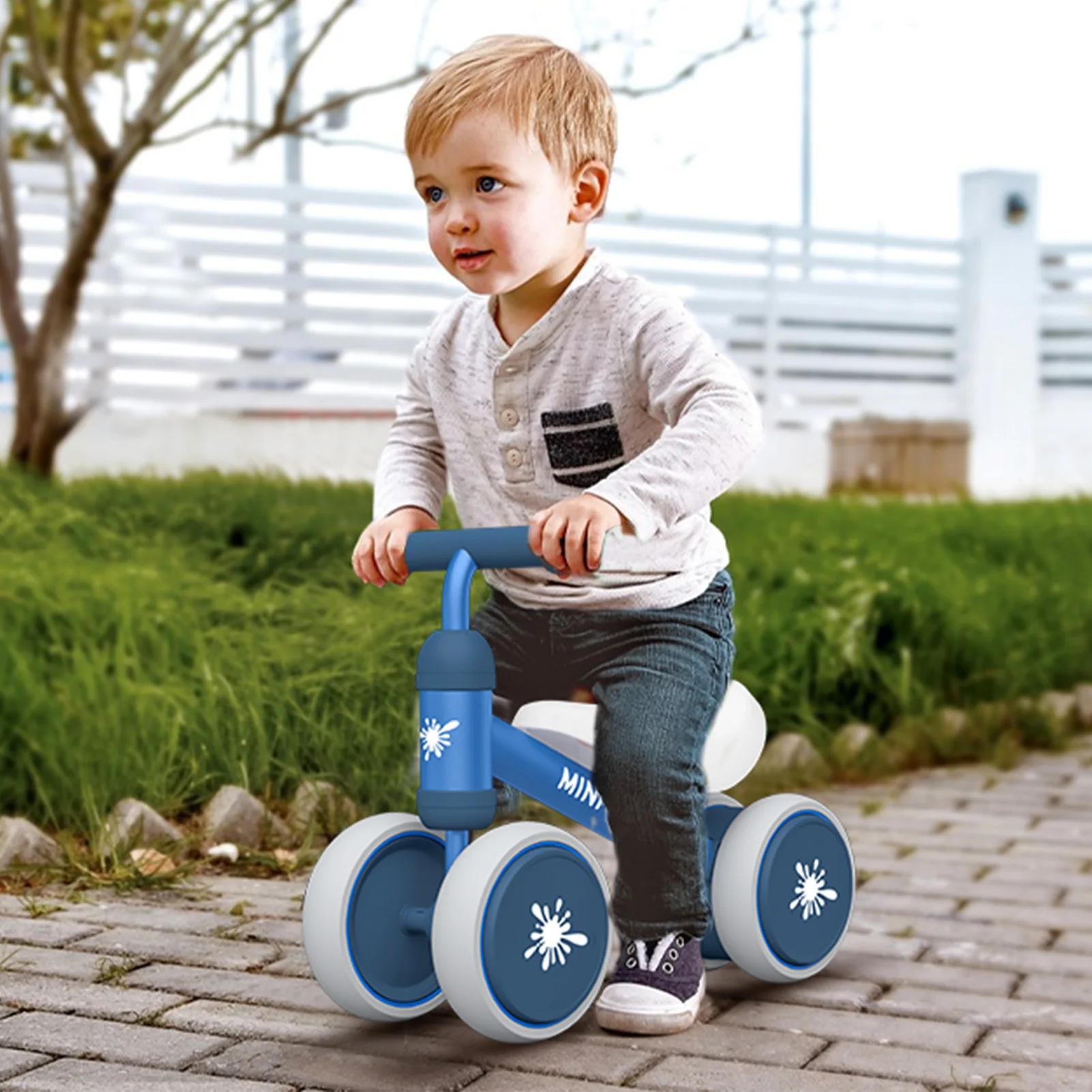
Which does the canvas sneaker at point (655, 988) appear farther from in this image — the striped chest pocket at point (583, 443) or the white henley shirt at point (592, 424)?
the striped chest pocket at point (583, 443)

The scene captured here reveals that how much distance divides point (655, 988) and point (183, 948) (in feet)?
2.58

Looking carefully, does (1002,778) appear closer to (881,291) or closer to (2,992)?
(2,992)

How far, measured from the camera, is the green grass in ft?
11.2

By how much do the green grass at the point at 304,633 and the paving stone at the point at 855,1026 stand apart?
1.15m

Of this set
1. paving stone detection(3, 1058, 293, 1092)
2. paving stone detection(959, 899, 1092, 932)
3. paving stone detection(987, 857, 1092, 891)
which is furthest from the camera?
paving stone detection(987, 857, 1092, 891)

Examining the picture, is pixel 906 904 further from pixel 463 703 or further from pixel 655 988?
pixel 463 703

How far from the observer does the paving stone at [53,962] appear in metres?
2.48

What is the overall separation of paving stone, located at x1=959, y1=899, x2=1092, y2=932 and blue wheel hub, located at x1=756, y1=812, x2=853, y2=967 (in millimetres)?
438

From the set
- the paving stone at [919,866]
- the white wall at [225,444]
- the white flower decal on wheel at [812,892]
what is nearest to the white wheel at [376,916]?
the white flower decal on wheel at [812,892]

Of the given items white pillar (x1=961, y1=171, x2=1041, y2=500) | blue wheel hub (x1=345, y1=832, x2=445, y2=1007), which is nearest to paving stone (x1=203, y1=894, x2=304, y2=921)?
blue wheel hub (x1=345, y1=832, x2=445, y2=1007)

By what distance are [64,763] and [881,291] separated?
1461 cm

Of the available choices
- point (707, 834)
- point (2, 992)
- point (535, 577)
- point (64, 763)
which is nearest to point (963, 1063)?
point (707, 834)

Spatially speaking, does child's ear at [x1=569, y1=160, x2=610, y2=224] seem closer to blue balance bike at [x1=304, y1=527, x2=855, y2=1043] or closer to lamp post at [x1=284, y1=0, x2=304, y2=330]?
blue balance bike at [x1=304, y1=527, x2=855, y2=1043]

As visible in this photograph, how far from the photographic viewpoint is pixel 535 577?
7.91 ft
